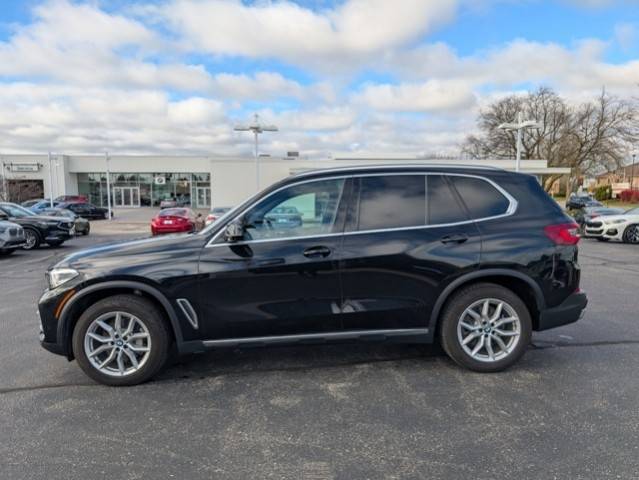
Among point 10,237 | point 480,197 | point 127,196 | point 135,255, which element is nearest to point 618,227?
point 480,197

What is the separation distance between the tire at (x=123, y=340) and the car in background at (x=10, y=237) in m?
10.7

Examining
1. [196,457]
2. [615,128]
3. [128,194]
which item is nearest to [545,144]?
[615,128]

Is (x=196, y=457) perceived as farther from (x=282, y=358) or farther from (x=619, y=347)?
(x=619, y=347)

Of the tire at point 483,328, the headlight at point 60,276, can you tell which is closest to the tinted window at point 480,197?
the tire at point 483,328

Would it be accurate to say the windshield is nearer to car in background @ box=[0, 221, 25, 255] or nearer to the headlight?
car in background @ box=[0, 221, 25, 255]

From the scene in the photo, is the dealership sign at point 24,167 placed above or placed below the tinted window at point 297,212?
above

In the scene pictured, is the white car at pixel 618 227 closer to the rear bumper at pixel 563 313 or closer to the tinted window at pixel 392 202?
the rear bumper at pixel 563 313

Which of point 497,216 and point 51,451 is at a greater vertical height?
point 497,216

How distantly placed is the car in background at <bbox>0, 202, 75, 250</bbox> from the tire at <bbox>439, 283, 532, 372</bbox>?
47.6ft

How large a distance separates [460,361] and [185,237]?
265 cm

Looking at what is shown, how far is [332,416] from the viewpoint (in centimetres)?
334

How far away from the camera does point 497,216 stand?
410 centimetres

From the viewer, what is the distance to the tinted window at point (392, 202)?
3988mm

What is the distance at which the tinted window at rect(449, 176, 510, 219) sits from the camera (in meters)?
4.11
